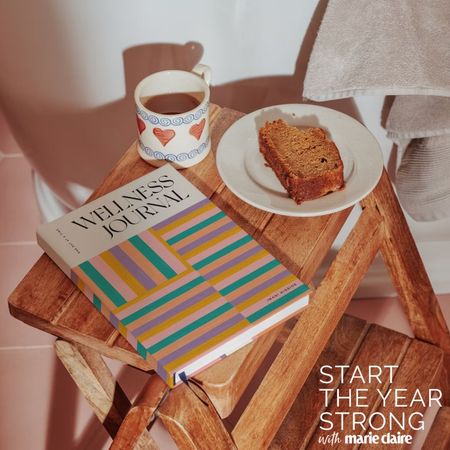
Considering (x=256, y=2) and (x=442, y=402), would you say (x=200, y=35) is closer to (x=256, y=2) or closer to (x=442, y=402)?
(x=256, y=2)

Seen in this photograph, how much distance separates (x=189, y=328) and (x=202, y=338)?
0.02 m

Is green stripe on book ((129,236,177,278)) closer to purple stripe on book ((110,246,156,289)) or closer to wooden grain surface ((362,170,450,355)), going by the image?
purple stripe on book ((110,246,156,289))

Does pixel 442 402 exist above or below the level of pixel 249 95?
below

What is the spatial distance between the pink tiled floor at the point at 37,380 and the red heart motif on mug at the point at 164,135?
542 mm

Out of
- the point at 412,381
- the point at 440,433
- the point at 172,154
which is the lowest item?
the point at 440,433

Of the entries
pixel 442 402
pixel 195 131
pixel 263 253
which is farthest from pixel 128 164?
Result: pixel 442 402

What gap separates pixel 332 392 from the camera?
0.90 meters

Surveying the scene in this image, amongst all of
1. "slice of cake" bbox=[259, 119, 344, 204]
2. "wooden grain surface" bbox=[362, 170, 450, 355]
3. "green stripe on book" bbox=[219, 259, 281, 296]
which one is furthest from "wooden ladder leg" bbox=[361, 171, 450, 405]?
"green stripe on book" bbox=[219, 259, 281, 296]

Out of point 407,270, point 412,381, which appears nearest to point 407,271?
point 407,270

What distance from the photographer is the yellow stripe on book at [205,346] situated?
1.87ft

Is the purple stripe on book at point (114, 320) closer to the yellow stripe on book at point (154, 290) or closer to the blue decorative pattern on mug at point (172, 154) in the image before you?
the yellow stripe on book at point (154, 290)

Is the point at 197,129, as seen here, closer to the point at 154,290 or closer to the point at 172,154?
the point at 172,154

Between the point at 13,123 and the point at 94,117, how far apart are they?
17 cm

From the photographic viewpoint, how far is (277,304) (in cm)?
62
